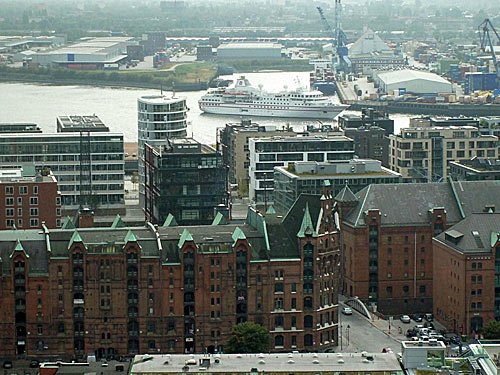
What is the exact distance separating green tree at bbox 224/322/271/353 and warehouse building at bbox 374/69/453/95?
57565mm

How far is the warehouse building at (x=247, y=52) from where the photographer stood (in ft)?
404

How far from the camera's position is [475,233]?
37.1 meters

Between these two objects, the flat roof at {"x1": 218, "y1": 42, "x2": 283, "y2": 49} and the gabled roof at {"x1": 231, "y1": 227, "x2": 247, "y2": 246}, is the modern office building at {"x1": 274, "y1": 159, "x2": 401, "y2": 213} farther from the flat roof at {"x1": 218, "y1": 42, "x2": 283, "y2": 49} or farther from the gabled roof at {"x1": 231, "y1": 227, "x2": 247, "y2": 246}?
the flat roof at {"x1": 218, "y1": 42, "x2": 283, "y2": 49}

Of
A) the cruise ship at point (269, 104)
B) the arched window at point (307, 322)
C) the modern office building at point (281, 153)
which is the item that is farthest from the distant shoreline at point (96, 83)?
the arched window at point (307, 322)

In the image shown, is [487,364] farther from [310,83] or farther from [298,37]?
[298,37]

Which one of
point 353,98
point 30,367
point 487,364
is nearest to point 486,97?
point 353,98

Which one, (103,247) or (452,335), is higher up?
(103,247)

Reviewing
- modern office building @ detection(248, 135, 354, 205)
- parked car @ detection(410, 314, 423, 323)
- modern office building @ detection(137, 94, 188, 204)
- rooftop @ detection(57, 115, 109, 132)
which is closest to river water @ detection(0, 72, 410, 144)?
rooftop @ detection(57, 115, 109, 132)

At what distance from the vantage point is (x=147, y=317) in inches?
1377

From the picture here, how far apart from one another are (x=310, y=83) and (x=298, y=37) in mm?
47538

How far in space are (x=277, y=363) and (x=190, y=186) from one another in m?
15.6

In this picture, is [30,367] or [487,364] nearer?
[487,364]

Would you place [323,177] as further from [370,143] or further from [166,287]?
[370,143]

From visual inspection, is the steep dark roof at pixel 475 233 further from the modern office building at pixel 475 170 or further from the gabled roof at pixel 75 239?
the gabled roof at pixel 75 239
